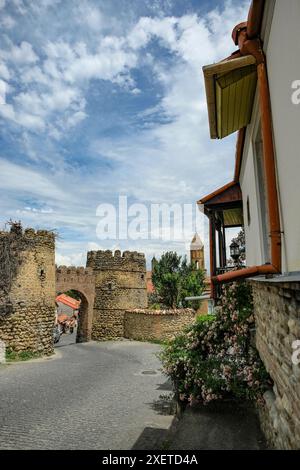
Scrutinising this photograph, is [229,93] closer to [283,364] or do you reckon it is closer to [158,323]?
[283,364]

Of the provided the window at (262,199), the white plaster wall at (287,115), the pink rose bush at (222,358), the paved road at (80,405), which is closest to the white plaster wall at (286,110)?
the white plaster wall at (287,115)

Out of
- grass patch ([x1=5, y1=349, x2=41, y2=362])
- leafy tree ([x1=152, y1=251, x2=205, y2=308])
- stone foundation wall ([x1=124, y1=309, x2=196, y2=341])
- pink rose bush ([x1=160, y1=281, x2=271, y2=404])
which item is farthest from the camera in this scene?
leafy tree ([x1=152, y1=251, x2=205, y2=308])

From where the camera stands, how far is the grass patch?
14.4m

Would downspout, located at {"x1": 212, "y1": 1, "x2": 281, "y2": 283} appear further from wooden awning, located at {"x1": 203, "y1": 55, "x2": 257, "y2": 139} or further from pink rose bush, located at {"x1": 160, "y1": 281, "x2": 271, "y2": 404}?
pink rose bush, located at {"x1": 160, "y1": 281, "x2": 271, "y2": 404}

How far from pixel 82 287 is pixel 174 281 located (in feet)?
24.0

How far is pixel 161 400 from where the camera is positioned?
9.10 meters

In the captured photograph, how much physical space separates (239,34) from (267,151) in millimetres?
1401

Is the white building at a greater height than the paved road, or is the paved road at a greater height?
the white building

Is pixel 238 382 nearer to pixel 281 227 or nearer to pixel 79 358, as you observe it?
pixel 281 227

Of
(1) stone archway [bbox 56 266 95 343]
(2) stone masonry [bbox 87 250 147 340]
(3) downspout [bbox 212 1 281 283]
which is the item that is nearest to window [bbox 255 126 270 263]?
(3) downspout [bbox 212 1 281 283]

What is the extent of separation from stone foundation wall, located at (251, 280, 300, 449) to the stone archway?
69.1 ft

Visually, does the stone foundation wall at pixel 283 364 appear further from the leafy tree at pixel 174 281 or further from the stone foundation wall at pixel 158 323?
the leafy tree at pixel 174 281

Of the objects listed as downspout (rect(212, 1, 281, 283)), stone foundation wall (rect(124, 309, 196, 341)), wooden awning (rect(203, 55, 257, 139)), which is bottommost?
stone foundation wall (rect(124, 309, 196, 341))

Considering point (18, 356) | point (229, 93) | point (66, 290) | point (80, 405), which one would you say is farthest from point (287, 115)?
point (66, 290)
